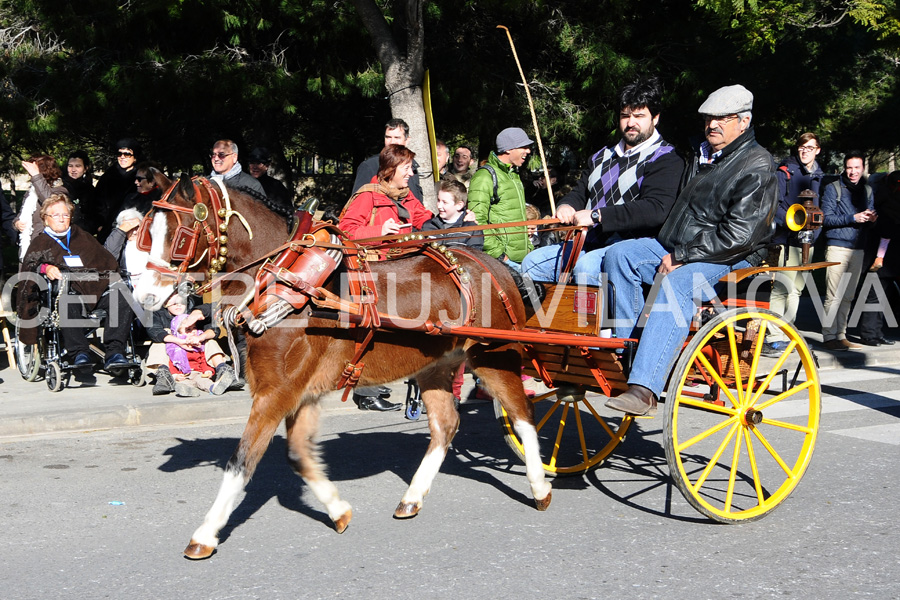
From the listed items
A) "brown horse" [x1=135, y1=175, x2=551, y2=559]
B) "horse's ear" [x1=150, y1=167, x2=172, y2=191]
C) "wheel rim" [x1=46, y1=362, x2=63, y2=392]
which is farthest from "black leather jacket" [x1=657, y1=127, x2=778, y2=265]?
"wheel rim" [x1=46, y1=362, x2=63, y2=392]

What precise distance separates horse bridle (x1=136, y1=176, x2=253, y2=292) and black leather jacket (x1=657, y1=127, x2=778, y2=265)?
2.47 m

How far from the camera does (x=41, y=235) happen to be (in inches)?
368

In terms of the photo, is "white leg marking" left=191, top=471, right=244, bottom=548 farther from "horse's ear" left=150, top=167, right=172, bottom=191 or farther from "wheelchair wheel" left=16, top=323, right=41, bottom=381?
"wheelchair wheel" left=16, top=323, right=41, bottom=381

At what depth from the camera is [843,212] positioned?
1149 cm

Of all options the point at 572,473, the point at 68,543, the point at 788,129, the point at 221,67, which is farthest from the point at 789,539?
the point at 788,129

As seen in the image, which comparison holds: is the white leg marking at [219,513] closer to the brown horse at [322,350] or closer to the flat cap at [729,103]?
the brown horse at [322,350]

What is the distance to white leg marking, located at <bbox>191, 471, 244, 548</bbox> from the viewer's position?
15.5 ft

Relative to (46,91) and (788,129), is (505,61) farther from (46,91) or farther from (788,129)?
(46,91)

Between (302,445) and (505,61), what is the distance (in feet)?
36.6

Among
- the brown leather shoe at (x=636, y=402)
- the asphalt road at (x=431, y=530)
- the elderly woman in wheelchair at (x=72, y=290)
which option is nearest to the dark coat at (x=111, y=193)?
the elderly woman in wheelchair at (x=72, y=290)

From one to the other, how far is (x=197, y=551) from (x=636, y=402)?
7.80 ft

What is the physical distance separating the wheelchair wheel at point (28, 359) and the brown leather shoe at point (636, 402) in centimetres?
646

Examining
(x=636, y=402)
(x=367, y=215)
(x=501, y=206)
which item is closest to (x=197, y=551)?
(x=636, y=402)

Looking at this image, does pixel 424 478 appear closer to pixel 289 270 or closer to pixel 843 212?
pixel 289 270
